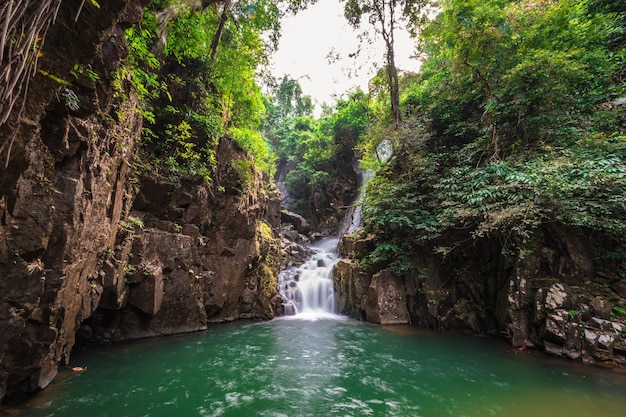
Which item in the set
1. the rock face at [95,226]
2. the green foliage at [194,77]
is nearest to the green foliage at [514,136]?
the rock face at [95,226]

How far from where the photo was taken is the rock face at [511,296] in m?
7.21

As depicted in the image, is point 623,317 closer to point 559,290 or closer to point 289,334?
point 559,290

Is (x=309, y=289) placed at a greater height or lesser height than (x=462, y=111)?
lesser

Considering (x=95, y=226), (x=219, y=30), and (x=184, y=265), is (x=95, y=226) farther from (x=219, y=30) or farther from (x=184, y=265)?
(x=219, y=30)

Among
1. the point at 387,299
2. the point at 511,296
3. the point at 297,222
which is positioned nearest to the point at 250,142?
the point at 387,299

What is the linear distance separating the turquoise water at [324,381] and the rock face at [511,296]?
67 cm

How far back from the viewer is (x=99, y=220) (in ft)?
19.9

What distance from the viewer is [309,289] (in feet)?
46.1

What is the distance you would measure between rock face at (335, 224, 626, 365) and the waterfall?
905 mm

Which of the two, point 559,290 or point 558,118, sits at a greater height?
point 558,118

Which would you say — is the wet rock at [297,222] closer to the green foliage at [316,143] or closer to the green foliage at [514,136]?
the green foliage at [316,143]

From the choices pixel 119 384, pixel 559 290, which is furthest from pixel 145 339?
pixel 559 290

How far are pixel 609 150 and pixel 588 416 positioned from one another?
20.6 ft

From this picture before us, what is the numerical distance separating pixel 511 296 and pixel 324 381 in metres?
6.08
